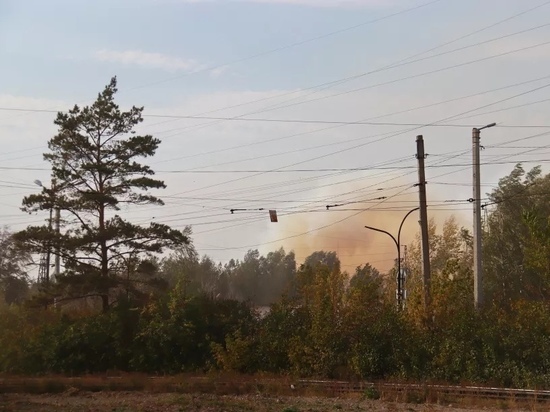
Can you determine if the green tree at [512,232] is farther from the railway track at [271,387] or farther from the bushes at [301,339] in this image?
the railway track at [271,387]

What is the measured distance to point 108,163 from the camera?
1859 inches

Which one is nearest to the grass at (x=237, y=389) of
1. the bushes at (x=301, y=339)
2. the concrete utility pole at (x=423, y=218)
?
the bushes at (x=301, y=339)

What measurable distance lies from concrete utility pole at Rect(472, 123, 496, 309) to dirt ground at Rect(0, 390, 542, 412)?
8554 mm

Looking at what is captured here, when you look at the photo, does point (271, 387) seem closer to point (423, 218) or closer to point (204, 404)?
point (204, 404)

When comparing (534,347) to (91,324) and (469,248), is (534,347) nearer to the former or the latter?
(91,324)

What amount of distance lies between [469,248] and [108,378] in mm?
46849

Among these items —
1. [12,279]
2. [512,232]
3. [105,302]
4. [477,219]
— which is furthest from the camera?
[12,279]

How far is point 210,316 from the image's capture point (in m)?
44.7

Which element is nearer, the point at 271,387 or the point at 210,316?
the point at 271,387

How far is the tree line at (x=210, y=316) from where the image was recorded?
1379 inches

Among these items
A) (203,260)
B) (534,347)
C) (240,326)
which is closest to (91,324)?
(240,326)

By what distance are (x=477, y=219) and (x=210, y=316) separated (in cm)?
1794

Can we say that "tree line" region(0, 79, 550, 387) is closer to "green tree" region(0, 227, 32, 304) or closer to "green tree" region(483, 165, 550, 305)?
"green tree" region(483, 165, 550, 305)

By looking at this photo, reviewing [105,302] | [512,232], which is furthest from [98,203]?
[512,232]
